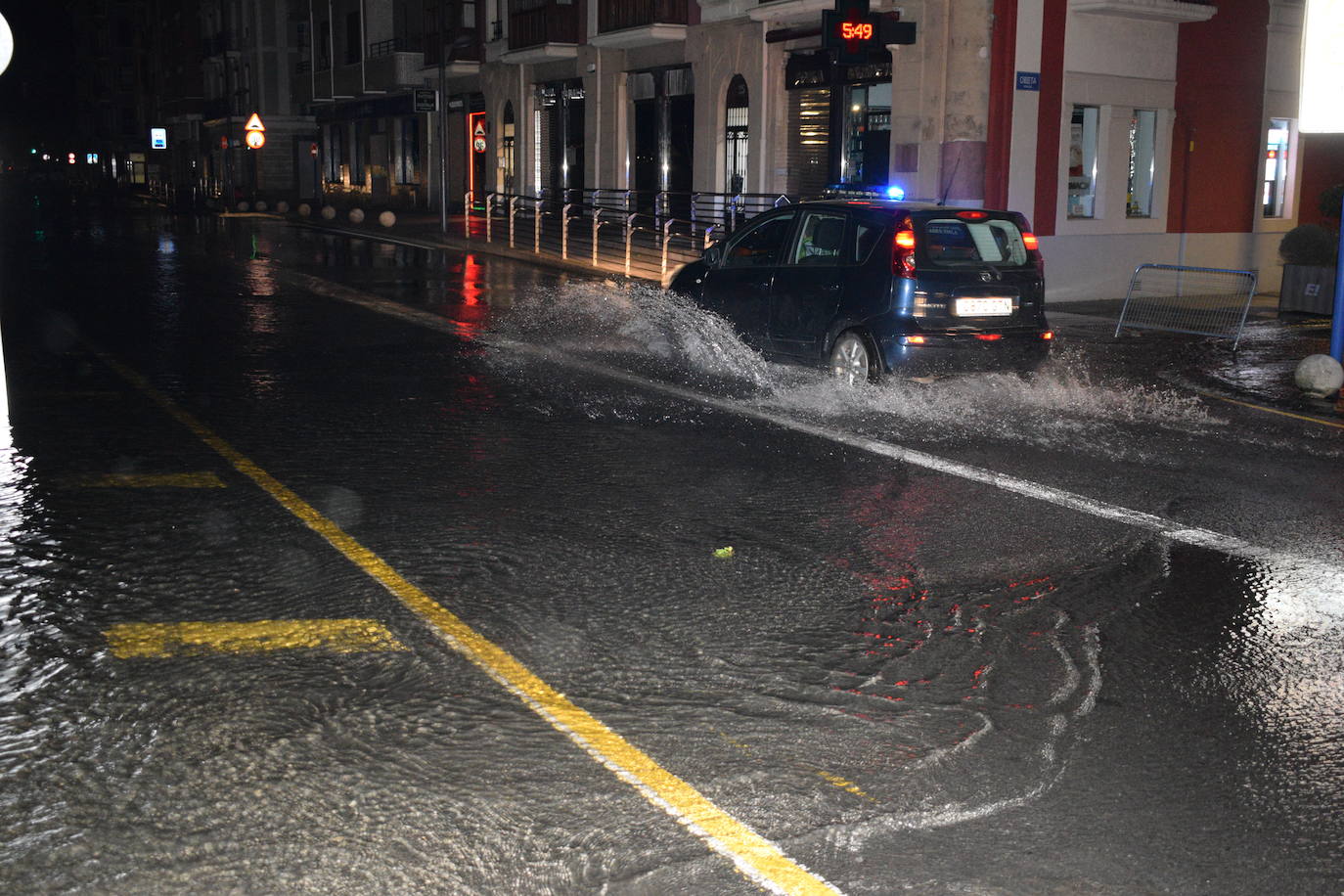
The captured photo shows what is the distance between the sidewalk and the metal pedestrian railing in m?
6.48

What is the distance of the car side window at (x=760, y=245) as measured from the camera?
1174 cm

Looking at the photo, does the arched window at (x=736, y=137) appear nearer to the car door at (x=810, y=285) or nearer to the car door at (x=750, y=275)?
the car door at (x=750, y=275)

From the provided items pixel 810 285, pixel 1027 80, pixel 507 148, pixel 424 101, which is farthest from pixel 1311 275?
pixel 424 101

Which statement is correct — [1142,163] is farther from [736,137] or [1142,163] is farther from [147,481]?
[147,481]

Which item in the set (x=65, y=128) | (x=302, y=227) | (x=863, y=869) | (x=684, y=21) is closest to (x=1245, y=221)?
(x=684, y=21)

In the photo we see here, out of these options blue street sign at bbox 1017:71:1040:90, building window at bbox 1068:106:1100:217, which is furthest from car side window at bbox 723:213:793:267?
building window at bbox 1068:106:1100:217

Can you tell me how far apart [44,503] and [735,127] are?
75.2 ft

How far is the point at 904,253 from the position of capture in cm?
1055

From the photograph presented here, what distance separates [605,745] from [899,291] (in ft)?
23.2

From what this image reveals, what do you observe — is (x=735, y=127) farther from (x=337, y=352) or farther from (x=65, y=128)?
(x=65, y=128)

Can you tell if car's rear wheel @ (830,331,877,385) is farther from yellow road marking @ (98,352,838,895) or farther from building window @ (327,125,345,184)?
building window @ (327,125,345,184)

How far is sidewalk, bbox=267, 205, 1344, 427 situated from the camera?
11328mm

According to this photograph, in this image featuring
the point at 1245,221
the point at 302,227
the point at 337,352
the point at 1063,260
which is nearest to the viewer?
the point at 337,352

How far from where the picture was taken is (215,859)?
3307 millimetres
